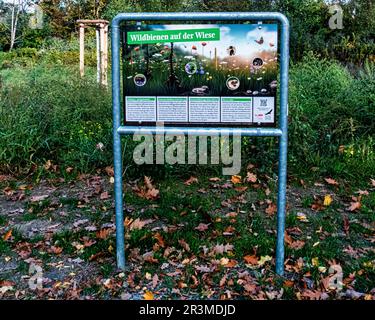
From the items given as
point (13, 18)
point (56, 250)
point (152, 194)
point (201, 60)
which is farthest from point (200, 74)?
point (13, 18)

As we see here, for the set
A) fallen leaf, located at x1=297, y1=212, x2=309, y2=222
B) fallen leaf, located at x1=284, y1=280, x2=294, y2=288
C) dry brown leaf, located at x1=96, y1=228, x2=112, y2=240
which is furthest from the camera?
fallen leaf, located at x1=297, y1=212, x2=309, y2=222

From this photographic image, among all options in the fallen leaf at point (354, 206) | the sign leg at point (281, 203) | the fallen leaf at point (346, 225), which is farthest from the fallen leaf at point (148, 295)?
the fallen leaf at point (354, 206)

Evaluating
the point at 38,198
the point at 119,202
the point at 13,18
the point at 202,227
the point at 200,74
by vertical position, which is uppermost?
the point at 13,18

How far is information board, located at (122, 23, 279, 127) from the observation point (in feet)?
10.8

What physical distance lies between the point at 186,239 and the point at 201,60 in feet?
4.91

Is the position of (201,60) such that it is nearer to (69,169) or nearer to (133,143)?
(133,143)

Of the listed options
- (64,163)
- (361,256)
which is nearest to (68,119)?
(64,163)

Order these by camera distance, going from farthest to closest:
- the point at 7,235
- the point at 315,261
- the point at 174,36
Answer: the point at 7,235
the point at 315,261
the point at 174,36

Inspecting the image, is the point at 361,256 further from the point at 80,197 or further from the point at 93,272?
the point at 80,197

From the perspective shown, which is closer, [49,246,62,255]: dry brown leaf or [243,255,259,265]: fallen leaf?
[243,255,259,265]: fallen leaf

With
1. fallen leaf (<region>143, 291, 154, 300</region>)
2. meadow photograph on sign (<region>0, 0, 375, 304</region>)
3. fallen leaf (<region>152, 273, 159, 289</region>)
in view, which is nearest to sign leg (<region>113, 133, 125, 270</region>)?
meadow photograph on sign (<region>0, 0, 375, 304</region>)

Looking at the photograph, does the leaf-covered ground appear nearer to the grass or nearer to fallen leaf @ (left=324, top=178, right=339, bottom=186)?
fallen leaf @ (left=324, top=178, right=339, bottom=186)

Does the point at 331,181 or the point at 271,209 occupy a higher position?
the point at 331,181

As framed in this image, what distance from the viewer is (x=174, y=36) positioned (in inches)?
131
